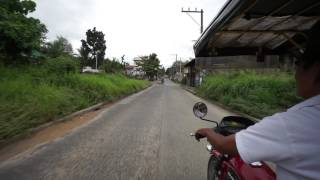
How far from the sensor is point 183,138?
10977mm

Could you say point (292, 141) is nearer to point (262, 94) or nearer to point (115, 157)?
point (115, 157)

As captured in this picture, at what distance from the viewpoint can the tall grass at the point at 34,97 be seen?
33.8 feet

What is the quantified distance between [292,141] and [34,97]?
1184 cm

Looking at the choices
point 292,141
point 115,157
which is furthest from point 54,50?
point 292,141

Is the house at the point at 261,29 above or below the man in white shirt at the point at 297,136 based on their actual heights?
above

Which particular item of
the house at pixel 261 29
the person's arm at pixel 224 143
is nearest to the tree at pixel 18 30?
the house at pixel 261 29

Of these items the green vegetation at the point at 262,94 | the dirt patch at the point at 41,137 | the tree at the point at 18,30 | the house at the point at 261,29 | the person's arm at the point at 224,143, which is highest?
the tree at the point at 18,30

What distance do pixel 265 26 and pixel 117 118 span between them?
12186 mm

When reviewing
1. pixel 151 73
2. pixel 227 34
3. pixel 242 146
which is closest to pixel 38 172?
pixel 227 34

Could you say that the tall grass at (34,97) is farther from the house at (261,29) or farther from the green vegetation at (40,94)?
the house at (261,29)

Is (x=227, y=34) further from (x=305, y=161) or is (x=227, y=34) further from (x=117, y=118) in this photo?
(x=117, y=118)

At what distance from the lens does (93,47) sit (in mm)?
93812

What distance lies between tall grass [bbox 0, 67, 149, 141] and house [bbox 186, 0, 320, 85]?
6.18 m

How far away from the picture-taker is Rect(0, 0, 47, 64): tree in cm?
1454
